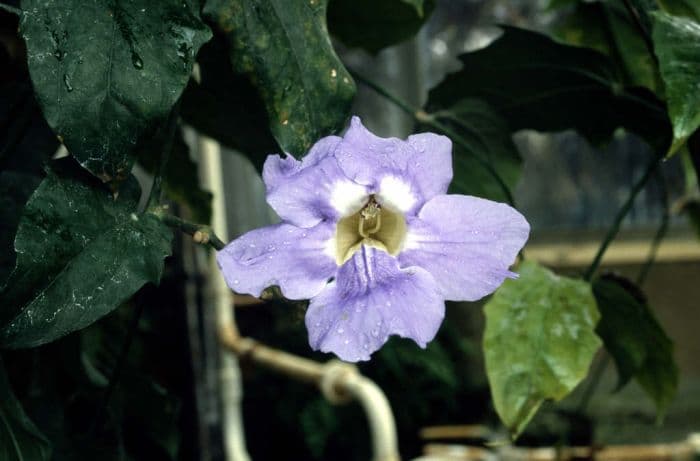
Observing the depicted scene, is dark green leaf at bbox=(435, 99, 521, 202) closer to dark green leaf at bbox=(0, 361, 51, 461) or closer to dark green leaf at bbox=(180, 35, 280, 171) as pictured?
dark green leaf at bbox=(180, 35, 280, 171)

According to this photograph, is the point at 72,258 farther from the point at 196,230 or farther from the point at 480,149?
the point at 480,149

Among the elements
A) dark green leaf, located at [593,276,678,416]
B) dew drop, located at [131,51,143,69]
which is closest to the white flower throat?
dew drop, located at [131,51,143,69]

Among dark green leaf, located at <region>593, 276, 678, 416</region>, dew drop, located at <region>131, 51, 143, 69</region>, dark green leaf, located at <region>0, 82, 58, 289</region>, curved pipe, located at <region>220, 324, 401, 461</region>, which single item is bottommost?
curved pipe, located at <region>220, 324, 401, 461</region>

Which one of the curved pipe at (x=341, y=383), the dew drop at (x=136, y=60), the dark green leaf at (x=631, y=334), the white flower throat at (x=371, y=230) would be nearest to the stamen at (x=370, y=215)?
the white flower throat at (x=371, y=230)

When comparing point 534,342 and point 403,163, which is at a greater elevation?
point 403,163

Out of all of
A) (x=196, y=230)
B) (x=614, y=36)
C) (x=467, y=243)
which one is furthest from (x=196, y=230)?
(x=614, y=36)

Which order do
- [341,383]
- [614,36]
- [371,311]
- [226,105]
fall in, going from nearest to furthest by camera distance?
[371,311], [226,105], [614,36], [341,383]

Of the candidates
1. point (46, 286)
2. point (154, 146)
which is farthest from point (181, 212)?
point (46, 286)
